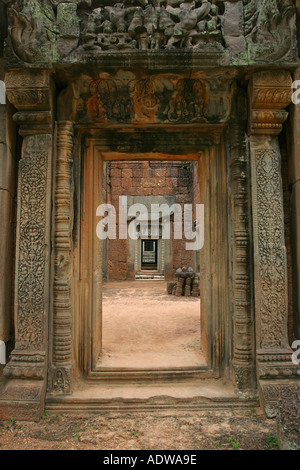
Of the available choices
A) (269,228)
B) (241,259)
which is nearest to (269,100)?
(269,228)

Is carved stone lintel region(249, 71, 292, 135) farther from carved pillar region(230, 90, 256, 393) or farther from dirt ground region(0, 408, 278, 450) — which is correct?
dirt ground region(0, 408, 278, 450)

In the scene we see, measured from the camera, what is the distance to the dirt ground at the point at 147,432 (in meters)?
2.17

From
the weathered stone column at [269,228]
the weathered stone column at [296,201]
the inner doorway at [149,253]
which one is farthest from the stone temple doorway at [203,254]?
the inner doorway at [149,253]

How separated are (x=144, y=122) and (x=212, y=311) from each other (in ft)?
6.33

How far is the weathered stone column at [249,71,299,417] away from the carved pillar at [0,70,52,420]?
5.90 feet

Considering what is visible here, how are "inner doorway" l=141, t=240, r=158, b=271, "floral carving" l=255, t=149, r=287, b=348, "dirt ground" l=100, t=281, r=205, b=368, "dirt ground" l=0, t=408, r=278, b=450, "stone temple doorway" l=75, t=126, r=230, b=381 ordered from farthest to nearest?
1. "inner doorway" l=141, t=240, r=158, b=271
2. "dirt ground" l=100, t=281, r=205, b=368
3. "stone temple doorway" l=75, t=126, r=230, b=381
4. "floral carving" l=255, t=149, r=287, b=348
5. "dirt ground" l=0, t=408, r=278, b=450

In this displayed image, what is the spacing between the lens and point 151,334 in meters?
4.55

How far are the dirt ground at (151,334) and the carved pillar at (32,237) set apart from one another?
79 centimetres

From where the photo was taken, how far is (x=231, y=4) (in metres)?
2.75

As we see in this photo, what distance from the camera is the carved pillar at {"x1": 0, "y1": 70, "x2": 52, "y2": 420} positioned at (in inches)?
103

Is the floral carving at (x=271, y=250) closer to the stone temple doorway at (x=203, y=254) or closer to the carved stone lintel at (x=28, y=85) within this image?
the stone temple doorway at (x=203, y=254)

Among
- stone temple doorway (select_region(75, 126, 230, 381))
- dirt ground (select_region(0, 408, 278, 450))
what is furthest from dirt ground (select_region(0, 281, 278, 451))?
stone temple doorway (select_region(75, 126, 230, 381))

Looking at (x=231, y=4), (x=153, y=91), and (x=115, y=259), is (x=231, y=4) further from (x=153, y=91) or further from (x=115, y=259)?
(x=115, y=259)

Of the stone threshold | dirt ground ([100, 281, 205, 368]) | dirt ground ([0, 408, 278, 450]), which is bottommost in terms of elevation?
dirt ground ([0, 408, 278, 450])
